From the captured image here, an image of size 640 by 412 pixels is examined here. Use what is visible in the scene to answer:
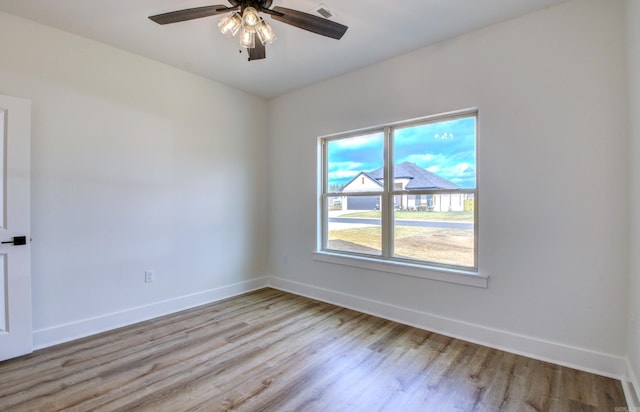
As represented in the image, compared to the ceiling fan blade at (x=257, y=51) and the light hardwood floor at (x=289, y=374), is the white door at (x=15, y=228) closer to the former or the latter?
the light hardwood floor at (x=289, y=374)

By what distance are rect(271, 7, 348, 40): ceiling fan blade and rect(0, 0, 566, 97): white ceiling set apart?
442mm

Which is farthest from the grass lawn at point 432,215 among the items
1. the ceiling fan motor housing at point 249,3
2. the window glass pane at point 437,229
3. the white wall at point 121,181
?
the ceiling fan motor housing at point 249,3

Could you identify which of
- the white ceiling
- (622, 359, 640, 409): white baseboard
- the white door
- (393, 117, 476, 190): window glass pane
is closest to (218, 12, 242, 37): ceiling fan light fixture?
the white ceiling

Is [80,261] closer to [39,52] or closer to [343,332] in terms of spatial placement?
[39,52]

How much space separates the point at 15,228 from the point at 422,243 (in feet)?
11.6

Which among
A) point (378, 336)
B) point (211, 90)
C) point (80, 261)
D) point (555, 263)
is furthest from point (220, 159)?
point (555, 263)

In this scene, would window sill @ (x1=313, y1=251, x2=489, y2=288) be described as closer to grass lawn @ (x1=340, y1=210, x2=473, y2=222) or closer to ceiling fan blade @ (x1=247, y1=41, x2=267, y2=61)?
grass lawn @ (x1=340, y1=210, x2=473, y2=222)

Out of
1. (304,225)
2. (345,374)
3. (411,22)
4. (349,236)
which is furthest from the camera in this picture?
(304,225)

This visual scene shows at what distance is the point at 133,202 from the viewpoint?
306 cm

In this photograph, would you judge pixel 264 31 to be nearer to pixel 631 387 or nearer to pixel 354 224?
pixel 354 224

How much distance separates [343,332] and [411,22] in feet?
9.34

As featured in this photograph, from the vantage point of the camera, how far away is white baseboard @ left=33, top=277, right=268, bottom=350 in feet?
8.40

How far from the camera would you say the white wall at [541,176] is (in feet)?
6.86

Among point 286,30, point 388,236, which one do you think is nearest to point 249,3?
point 286,30
